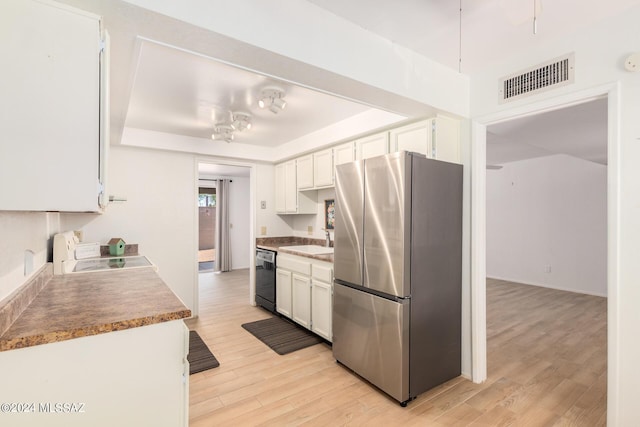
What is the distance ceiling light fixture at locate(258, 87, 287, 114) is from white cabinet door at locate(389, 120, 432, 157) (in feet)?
3.42

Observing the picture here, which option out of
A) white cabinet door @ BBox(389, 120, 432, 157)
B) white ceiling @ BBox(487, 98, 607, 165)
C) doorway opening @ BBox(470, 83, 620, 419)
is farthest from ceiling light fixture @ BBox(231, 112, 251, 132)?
white ceiling @ BBox(487, 98, 607, 165)

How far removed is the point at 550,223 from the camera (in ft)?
18.7

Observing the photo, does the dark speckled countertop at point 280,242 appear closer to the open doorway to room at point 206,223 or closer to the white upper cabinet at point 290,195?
the white upper cabinet at point 290,195

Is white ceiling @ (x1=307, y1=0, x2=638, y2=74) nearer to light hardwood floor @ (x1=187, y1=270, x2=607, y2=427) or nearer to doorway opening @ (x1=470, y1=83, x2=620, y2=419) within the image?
doorway opening @ (x1=470, y1=83, x2=620, y2=419)

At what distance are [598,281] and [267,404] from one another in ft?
19.2

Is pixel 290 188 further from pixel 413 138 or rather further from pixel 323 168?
pixel 413 138

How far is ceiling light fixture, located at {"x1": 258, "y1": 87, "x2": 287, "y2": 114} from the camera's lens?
2.43m

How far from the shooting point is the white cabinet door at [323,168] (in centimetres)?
364

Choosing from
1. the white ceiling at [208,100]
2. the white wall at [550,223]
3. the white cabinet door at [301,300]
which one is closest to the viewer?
the white ceiling at [208,100]

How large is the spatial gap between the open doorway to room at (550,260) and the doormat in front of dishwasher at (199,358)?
234 centimetres

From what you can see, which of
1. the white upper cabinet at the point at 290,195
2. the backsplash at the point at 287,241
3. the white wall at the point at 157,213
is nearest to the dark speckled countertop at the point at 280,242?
the backsplash at the point at 287,241

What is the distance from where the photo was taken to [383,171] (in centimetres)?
225

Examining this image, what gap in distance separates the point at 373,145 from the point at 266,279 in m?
2.33

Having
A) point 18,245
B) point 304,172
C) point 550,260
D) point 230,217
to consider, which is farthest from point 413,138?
point 230,217
